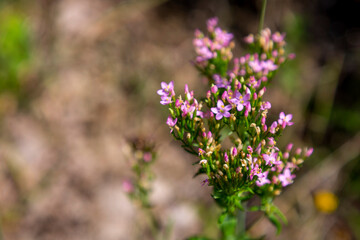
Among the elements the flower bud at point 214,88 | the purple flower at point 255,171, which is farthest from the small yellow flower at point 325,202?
the flower bud at point 214,88

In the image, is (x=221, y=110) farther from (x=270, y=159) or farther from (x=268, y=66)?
(x=268, y=66)

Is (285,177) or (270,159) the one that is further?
(285,177)

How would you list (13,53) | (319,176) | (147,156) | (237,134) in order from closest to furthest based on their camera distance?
(237,134)
(147,156)
(319,176)
(13,53)

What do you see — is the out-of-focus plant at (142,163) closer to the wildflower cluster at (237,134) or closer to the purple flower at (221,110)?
the wildflower cluster at (237,134)

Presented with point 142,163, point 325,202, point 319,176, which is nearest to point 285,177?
point 142,163

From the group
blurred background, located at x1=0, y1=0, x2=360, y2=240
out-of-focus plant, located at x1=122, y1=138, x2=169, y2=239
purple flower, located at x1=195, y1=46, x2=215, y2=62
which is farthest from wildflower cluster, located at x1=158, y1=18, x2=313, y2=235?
blurred background, located at x1=0, y1=0, x2=360, y2=240

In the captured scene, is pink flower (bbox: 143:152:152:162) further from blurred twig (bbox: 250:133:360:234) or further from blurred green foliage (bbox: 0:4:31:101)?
blurred green foliage (bbox: 0:4:31:101)
